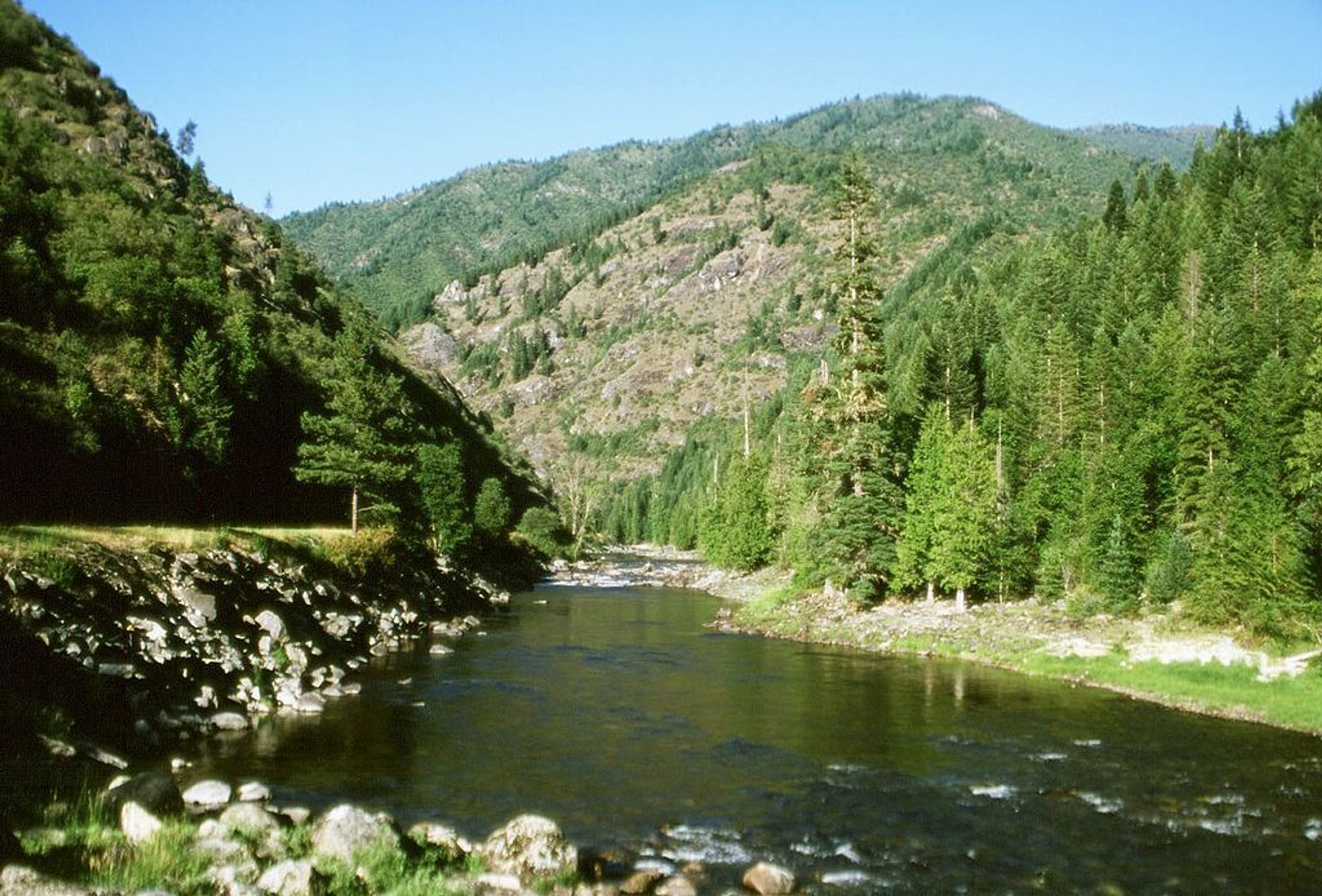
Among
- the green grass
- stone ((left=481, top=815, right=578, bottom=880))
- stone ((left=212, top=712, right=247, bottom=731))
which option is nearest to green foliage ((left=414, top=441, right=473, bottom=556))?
stone ((left=212, top=712, right=247, bottom=731))

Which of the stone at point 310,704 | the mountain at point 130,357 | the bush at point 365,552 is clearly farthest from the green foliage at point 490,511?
the stone at point 310,704

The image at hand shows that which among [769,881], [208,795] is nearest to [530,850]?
[769,881]

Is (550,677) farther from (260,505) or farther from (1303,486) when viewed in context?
(260,505)

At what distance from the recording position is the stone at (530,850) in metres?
16.5

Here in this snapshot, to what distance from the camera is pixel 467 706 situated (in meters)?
32.4

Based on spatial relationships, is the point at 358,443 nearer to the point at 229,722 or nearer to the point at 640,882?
the point at 229,722

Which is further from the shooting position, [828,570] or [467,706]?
[828,570]

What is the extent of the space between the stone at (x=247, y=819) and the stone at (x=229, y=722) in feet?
36.9

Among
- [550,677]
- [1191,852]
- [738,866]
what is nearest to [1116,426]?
[550,677]

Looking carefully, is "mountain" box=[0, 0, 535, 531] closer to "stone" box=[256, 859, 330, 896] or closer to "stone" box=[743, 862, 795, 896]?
"stone" box=[256, 859, 330, 896]

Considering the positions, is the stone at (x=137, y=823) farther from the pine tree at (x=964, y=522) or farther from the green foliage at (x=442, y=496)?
the green foliage at (x=442, y=496)

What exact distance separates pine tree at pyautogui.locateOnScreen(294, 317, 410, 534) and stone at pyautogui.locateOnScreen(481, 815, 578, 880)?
45557 millimetres

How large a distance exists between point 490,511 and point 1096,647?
7252cm

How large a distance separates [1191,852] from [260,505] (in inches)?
2757
